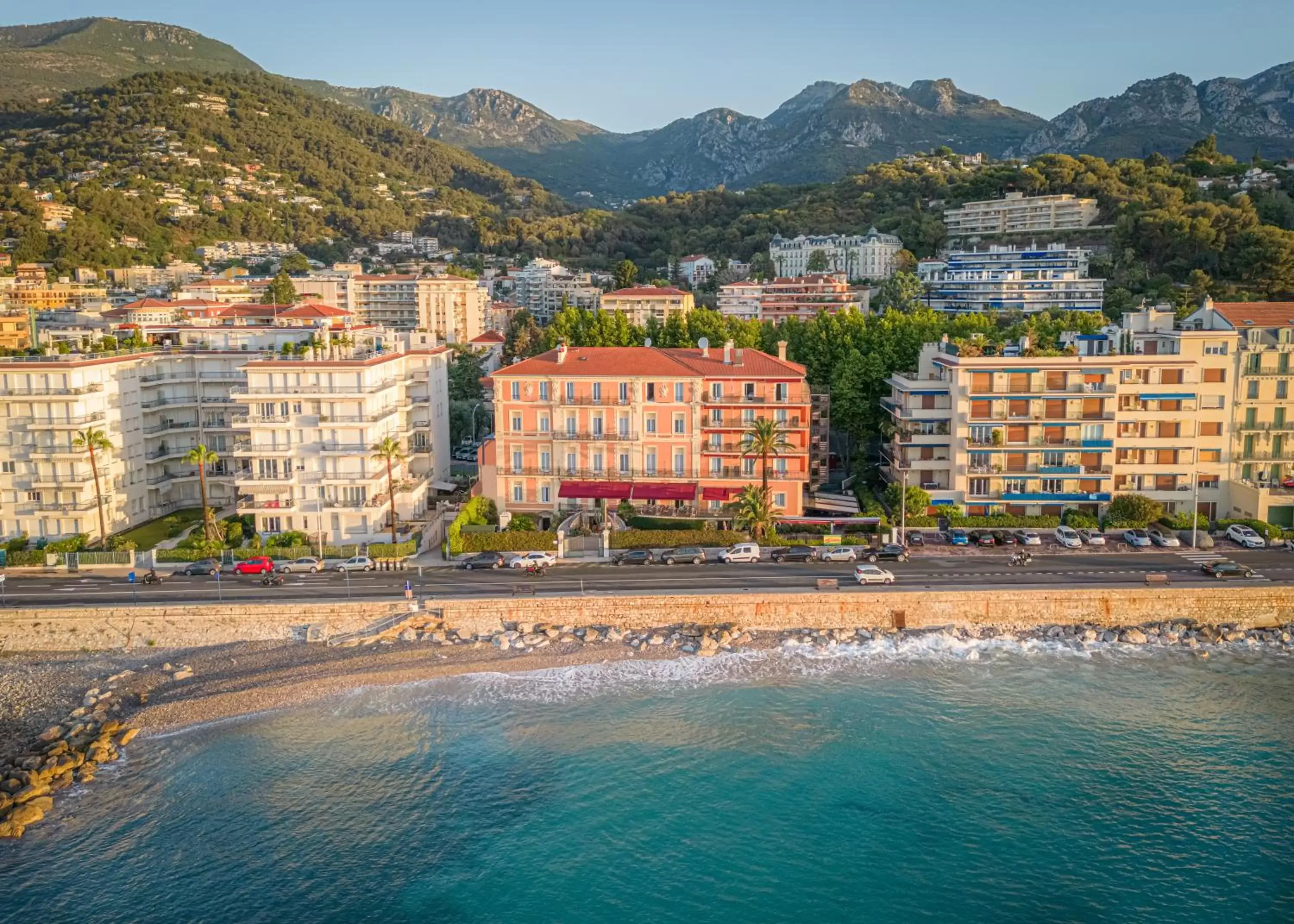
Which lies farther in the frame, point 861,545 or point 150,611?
point 861,545

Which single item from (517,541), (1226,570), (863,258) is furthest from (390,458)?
(863,258)

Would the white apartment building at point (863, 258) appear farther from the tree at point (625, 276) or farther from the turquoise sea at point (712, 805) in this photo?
the turquoise sea at point (712, 805)

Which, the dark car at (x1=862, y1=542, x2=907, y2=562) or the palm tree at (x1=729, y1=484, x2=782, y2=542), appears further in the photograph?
the palm tree at (x1=729, y1=484, x2=782, y2=542)

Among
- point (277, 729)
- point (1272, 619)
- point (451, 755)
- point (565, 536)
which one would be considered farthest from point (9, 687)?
point (1272, 619)

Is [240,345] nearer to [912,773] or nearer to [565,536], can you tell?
[565,536]

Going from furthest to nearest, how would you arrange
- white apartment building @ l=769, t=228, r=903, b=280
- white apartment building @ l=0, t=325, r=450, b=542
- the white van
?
white apartment building @ l=769, t=228, r=903, b=280 → white apartment building @ l=0, t=325, r=450, b=542 → the white van

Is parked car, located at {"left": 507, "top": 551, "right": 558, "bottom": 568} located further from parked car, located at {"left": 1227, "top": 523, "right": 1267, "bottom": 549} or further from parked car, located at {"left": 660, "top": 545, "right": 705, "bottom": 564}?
parked car, located at {"left": 1227, "top": 523, "right": 1267, "bottom": 549}

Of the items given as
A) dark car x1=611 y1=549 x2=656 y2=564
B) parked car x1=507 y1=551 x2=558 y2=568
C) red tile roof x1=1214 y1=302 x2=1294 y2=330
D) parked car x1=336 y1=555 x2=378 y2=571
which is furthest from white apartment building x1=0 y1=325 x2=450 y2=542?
red tile roof x1=1214 y1=302 x2=1294 y2=330
